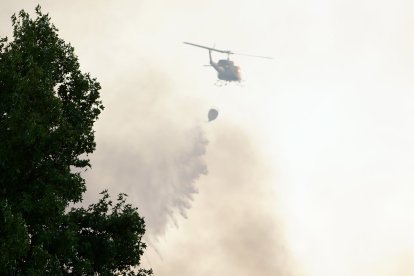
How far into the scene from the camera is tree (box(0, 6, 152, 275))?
121 feet

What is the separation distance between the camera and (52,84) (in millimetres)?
40094

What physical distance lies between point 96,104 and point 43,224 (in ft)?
25.4

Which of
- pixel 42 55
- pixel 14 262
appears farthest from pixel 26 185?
pixel 42 55

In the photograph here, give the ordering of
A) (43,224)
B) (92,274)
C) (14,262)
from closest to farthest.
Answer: (14,262) → (43,224) → (92,274)

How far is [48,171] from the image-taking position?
39.0 meters

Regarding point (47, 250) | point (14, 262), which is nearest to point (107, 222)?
point (47, 250)

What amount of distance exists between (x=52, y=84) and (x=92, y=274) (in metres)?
10.5

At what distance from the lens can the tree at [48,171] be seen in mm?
37000

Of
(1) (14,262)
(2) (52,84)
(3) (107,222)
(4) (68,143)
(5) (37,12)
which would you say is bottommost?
(1) (14,262)

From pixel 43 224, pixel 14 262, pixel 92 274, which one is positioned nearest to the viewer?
pixel 14 262

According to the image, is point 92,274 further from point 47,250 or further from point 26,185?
point 26,185

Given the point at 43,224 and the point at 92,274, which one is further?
the point at 92,274

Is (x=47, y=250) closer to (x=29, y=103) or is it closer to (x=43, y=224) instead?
(x=43, y=224)

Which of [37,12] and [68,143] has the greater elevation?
[37,12]
